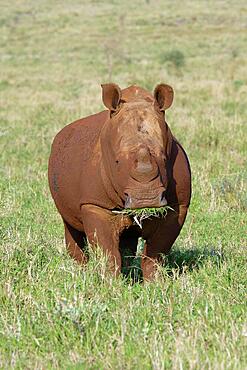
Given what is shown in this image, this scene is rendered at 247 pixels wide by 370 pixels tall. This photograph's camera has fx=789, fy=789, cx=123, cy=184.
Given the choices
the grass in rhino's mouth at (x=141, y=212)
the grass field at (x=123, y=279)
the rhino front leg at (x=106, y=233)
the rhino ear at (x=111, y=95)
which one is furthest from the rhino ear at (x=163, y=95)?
the grass field at (x=123, y=279)

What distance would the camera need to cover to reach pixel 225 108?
58.9 feet

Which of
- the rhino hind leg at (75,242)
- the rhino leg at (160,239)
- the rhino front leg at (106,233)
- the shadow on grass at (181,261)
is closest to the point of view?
the rhino front leg at (106,233)

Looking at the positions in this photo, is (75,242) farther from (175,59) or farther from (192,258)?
(175,59)

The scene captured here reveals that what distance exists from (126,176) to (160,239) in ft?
2.82

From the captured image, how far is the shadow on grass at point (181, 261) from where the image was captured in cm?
624

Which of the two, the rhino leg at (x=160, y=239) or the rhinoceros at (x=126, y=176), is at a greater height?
the rhinoceros at (x=126, y=176)

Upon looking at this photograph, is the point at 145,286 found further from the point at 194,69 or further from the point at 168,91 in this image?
the point at 194,69

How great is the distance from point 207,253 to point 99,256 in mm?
1570

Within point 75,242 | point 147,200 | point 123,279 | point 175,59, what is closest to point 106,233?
point 123,279

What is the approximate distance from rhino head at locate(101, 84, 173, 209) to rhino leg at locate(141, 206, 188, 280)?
447 millimetres

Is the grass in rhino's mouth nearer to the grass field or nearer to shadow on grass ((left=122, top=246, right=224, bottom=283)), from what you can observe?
the grass field

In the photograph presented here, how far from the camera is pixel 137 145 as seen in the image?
17.1 feet

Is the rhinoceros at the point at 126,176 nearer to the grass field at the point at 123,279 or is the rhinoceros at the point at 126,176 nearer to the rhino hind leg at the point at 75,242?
the grass field at the point at 123,279

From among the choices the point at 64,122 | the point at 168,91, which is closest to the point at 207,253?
the point at 168,91
